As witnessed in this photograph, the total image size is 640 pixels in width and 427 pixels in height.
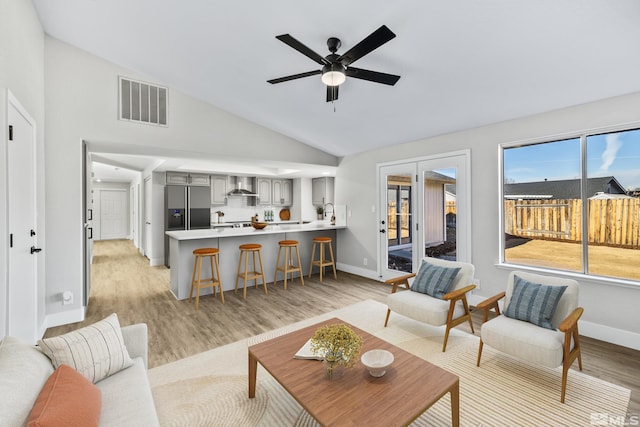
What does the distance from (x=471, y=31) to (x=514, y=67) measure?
66 centimetres

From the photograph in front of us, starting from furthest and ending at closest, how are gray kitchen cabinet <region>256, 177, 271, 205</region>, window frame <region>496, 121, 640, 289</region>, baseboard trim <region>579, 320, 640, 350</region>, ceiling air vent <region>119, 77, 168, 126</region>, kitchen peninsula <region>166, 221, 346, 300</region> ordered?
gray kitchen cabinet <region>256, 177, 271, 205</region>
kitchen peninsula <region>166, 221, 346, 300</region>
ceiling air vent <region>119, 77, 168, 126</region>
window frame <region>496, 121, 640, 289</region>
baseboard trim <region>579, 320, 640, 350</region>

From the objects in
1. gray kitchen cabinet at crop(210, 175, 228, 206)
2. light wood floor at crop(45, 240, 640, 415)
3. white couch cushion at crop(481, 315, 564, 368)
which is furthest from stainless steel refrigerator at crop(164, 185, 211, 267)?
white couch cushion at crop(481, 315, 564, 368)

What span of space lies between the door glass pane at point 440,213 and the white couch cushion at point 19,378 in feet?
14.2

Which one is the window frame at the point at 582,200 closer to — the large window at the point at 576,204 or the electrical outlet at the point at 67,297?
the large window at the point at 576,204

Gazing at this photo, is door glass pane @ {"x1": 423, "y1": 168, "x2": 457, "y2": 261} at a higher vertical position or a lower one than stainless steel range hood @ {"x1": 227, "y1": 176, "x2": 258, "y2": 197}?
lower

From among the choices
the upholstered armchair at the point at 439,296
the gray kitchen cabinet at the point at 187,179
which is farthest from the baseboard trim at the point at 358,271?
the gray kitchen cabinet at the point at 187,179

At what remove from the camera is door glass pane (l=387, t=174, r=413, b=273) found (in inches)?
192

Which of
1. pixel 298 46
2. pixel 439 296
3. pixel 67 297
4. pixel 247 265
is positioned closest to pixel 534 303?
pixel 439 296

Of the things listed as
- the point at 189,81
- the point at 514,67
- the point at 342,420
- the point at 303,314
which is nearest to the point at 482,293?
the point at 303,314

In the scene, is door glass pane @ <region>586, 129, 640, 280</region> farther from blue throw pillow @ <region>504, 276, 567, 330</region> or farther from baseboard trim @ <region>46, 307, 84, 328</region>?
baseboard trim @ <region>46, 307, 84, 328</region>

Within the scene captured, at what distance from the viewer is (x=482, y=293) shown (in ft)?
12.8

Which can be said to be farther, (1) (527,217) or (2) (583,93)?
(1) (527,217)

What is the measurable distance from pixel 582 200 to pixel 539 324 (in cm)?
165

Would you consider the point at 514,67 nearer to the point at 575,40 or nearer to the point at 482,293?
the point at 575,40
